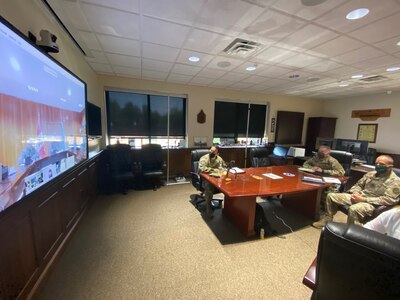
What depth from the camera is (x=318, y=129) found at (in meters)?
6.47

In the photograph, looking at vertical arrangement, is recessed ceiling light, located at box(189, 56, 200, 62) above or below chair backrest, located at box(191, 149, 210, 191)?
above

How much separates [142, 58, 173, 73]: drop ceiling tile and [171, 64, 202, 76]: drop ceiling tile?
121mm

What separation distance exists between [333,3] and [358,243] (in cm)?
209

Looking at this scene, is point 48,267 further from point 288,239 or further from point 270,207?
point 270,207

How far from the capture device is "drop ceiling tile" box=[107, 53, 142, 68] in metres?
3.19

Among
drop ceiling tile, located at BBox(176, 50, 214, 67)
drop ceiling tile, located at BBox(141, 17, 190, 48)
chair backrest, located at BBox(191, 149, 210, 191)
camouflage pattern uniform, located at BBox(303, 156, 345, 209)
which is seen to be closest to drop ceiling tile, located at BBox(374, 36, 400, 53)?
camouflage pattern uniform, located at BBox(303, 156, 345, 209)

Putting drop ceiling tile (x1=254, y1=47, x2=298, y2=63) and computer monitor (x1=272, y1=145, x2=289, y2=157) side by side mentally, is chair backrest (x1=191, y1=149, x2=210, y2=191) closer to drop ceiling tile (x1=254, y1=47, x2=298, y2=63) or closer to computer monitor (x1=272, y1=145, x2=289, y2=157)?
drop ceiling tile (x1=254, y1=47, x2=298, y2=63)

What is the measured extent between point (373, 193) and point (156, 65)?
13.7 feet

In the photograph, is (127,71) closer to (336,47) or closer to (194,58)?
(194,58)

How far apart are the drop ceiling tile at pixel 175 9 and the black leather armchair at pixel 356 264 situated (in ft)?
7.04

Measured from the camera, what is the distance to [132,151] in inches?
182

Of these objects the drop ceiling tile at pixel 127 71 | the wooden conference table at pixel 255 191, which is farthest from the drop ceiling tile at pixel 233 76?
the wooden conference table at pixel 255 191

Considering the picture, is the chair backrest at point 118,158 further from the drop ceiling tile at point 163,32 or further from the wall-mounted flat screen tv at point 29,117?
the drop ceiling tile at point 163,32

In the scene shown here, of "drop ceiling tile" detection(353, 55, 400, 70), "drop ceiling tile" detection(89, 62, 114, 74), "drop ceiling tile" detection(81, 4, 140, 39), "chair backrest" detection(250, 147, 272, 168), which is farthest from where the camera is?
"chair backrest" detection(250, 147, 272, 168)
